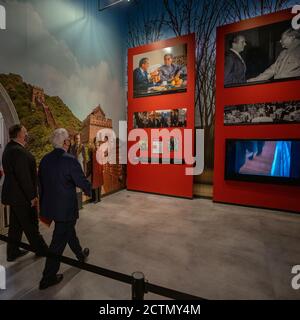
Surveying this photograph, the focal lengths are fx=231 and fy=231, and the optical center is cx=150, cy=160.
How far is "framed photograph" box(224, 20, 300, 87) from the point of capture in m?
4.43

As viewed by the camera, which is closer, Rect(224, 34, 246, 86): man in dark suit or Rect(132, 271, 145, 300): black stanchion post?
Result: Rect(132, 271, 145, 300): black stanchion post

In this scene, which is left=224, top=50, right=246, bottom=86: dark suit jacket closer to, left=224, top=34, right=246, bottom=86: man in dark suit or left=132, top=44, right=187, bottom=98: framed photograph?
left=224, top=34, right=246, bottom=86: man in dark suit

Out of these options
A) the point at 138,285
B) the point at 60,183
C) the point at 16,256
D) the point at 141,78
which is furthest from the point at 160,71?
the point at 138,285

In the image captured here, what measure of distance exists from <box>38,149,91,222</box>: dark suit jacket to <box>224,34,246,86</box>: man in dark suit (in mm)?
4137

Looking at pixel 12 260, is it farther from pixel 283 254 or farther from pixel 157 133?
pixel 157 133

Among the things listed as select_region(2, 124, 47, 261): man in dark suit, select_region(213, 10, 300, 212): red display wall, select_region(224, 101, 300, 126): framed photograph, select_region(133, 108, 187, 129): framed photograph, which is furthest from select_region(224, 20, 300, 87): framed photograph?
select_region(2, 124, 47, 261): man in dark suit

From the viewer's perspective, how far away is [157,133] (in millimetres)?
6004

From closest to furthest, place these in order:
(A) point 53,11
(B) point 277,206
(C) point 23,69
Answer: (C) point 23,69 → (A) point 53,11 → (B) point 277,206

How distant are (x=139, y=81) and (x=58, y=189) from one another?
15.5ft

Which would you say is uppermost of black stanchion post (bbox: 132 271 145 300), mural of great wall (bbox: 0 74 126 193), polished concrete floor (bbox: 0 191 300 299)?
mural of great wall (bbox: 0 74 126 193)

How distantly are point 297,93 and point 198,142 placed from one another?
2287 millimetres

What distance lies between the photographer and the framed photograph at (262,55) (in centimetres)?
443
